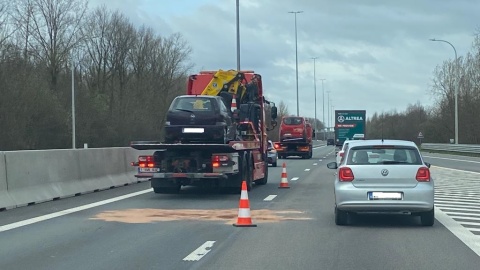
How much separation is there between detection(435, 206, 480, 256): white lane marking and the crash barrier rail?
8.89 m

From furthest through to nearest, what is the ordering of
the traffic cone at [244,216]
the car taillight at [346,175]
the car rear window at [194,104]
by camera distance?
1. the car rear window at [194,104]
2. the traffic cone at [244,216]
3. the car taillight at [346,175]

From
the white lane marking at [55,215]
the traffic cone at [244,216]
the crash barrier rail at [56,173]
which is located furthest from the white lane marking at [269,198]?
the traffic cone at [244,216]

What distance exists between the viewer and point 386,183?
12508 mm

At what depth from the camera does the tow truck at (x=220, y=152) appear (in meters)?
18.5

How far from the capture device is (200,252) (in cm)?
1018

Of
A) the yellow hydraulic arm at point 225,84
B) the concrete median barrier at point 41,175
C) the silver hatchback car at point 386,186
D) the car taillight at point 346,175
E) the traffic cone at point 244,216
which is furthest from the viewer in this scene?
the yellow hydraulic arm at point 225,84

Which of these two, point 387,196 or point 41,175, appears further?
point 41,175

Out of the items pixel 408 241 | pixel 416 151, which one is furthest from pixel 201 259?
pixel 416 151

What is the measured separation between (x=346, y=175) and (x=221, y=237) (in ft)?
8.27

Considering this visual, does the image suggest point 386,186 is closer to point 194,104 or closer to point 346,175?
point 346,175

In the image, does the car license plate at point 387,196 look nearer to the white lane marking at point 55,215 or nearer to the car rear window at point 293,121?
the white lane marking at point 55,215

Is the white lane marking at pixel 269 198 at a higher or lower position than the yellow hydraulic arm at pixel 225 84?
lower

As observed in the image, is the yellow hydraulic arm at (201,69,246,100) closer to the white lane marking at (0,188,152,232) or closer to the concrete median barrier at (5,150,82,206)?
the white lane marking at (0,188,152,232)

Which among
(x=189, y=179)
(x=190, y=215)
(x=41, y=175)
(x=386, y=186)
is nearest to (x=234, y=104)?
(x=189, y=179)
